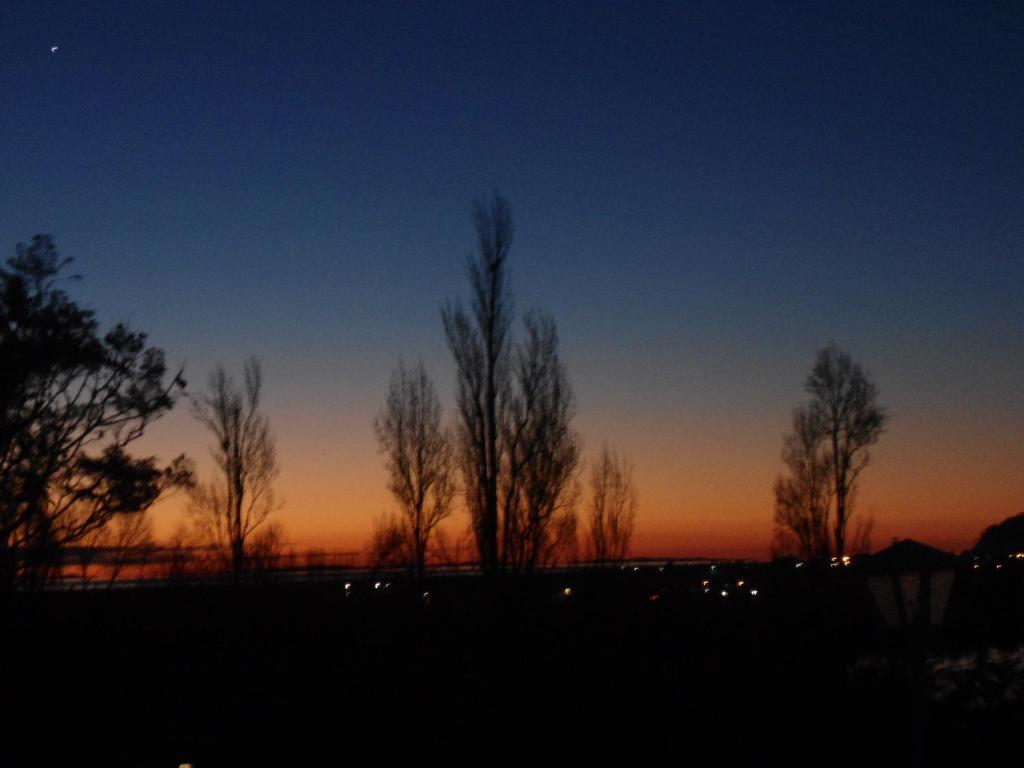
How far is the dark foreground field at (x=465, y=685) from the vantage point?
55.4 ft

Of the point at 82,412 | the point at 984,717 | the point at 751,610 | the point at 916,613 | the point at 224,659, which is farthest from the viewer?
the point at 751,610

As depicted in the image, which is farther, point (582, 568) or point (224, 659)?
point (582, 568)

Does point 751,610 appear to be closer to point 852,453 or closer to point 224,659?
point 852,453

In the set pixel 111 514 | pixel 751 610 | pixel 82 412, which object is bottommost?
pixel 751 610

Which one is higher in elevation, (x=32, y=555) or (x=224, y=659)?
(x=32, y=555)

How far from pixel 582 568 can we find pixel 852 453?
1501 cm

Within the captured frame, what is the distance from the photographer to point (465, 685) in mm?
22875

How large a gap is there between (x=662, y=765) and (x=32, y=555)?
12249 millimetres

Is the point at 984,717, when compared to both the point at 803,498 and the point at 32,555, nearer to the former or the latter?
the point at 32,555

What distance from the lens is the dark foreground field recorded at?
16875 millimetres

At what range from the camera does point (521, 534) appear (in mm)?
30484

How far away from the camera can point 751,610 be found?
4191cm

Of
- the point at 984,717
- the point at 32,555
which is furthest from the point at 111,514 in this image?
the point at 984,717

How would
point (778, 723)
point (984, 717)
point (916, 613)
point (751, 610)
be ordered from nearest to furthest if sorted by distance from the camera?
point (916, 613)
point (984, 717)
point (778, 723)
point (751, 610)
